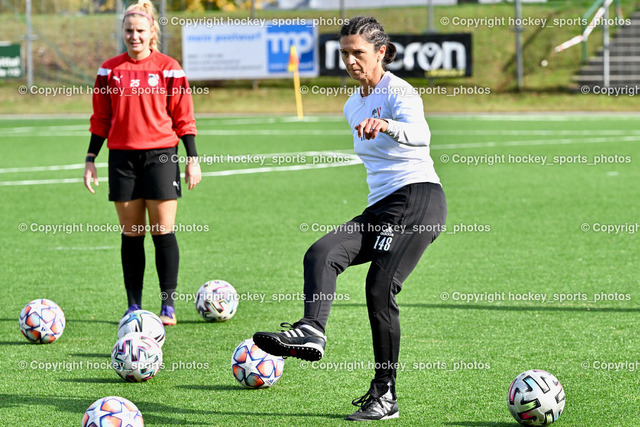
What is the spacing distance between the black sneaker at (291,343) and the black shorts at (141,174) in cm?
264

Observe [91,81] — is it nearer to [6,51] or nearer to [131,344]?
[6,51]

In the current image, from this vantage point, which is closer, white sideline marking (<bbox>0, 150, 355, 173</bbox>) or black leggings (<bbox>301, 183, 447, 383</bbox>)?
black leggings (<bbox>301, 183, 447, 383</bbox>)

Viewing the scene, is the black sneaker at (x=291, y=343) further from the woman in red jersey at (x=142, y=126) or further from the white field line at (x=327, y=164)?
the white field line at (x=327, y=164)

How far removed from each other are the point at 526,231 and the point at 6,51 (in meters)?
30.7

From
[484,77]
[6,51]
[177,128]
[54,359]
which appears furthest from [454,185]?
[6,51]

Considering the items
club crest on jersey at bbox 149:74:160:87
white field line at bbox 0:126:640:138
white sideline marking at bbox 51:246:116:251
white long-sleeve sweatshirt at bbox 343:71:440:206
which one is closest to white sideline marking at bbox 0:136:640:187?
white field line at bbox 0:126:640:138

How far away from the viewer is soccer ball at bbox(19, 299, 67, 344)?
21.9 feet

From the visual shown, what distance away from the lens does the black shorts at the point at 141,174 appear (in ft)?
22.8

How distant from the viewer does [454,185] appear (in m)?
15.7

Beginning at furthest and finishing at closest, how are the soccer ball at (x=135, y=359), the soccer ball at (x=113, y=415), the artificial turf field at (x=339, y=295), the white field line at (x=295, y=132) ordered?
the white field line at (x=295, y=132) → the soccer ball at (x=135, y=359) → the artificial turf field at (x=339, y=295) → the soccer ball at (x=113, y=415)

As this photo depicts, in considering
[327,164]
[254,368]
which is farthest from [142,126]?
[327,164]

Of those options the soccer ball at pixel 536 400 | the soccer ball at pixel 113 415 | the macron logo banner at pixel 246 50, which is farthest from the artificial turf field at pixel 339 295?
the macron logo banner at pixel 246 50

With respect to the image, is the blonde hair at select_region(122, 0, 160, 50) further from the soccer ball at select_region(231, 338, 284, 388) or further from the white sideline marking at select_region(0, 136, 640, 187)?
the white sideline marking at select_region(0, 136, 640, 187)

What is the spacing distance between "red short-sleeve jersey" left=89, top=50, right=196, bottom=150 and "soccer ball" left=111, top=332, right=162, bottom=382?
5.63 ft
